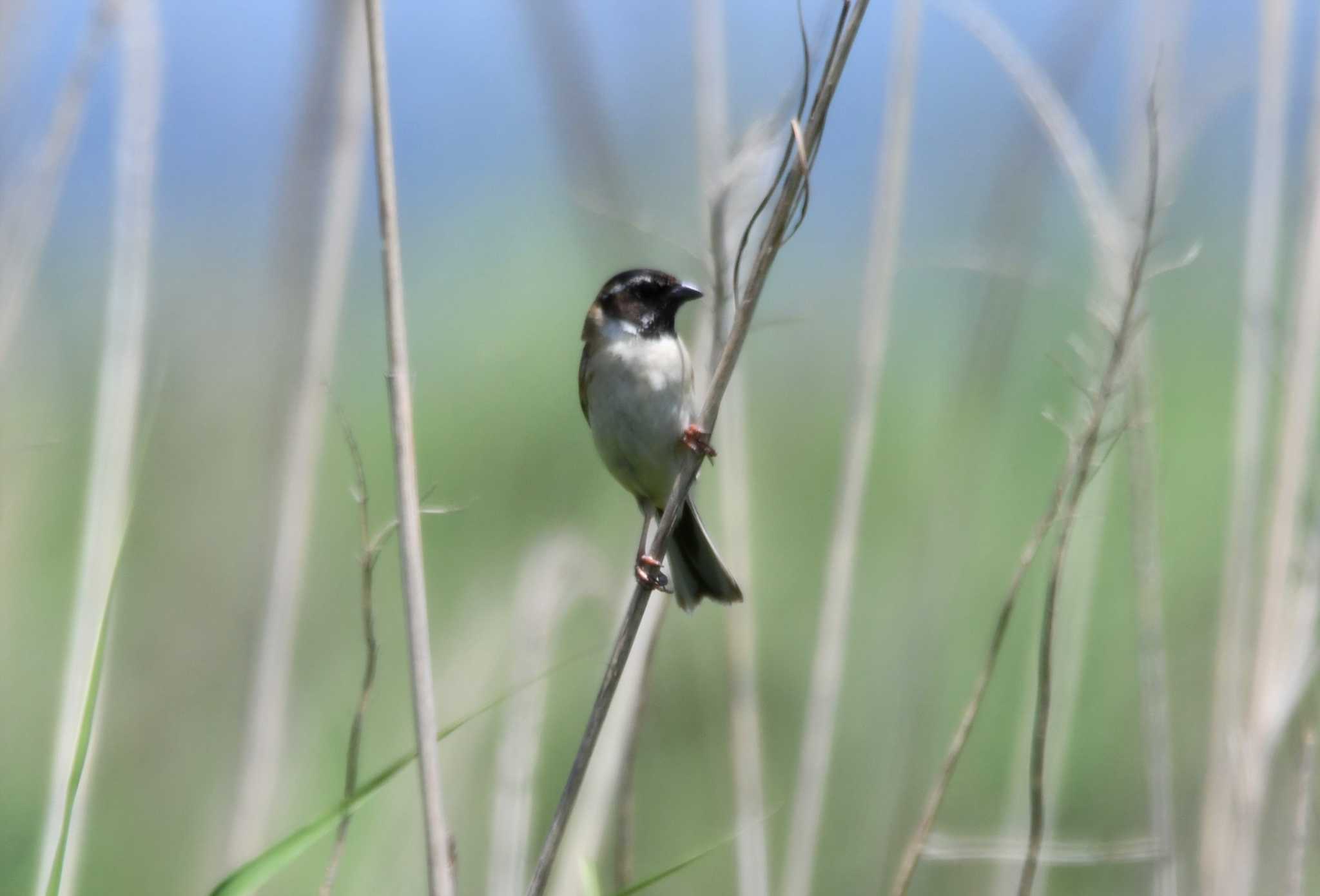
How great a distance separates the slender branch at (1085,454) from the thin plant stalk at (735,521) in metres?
0.82

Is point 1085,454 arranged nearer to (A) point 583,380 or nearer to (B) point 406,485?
(B) point 406,485

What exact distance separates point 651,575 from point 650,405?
3.01 feet

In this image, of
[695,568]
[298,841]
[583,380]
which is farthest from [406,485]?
[583,380]

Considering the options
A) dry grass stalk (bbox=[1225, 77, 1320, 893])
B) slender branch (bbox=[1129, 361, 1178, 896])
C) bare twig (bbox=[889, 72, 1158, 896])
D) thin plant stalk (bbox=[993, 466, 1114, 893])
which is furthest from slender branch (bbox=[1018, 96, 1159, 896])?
thin plant stalk (bbox=[993, 466, 1114, 893])

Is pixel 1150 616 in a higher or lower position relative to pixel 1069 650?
higher

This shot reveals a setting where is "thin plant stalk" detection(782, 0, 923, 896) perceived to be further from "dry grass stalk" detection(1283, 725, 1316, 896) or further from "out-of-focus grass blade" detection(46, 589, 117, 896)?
"out-of-focus grass blade" detection(46, 589, 117, 896)

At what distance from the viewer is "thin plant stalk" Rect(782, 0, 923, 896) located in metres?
2.69

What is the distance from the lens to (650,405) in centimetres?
275

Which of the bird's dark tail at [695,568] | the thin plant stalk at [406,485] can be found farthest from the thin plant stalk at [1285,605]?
the thin plant stalk at [406,485]

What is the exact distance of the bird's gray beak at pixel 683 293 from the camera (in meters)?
2.81

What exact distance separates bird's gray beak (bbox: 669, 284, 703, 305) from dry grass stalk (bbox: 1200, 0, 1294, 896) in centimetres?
121

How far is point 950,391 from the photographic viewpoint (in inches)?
124

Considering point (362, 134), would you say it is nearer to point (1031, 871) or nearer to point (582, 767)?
point (582, 767)

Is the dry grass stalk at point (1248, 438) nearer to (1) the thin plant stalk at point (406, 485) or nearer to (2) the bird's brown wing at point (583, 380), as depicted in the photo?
(2) the bird's brown wing at point (583, 380)
